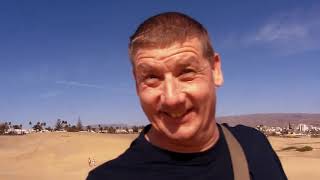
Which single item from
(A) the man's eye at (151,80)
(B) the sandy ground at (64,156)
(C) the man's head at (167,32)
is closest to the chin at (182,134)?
(A) the man's eye at (151,80)

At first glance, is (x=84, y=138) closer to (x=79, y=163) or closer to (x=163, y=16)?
(x=79, y=163)

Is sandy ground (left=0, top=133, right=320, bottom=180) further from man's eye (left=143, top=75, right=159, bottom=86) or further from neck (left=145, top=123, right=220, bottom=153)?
man's eye (left=143, top=75, right=159, bottom=86)

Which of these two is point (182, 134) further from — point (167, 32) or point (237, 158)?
point (167, 32)

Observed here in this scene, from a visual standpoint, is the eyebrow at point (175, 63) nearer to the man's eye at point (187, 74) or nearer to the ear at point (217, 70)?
the man's eye at point (187, 74)

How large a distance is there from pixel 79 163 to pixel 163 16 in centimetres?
2493

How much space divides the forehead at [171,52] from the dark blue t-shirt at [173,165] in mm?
Answer: 376

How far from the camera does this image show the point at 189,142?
2139 mm

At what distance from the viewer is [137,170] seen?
2162 millimetres

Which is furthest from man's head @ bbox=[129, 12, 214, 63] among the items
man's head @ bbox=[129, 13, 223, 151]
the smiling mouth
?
the smiling mouth

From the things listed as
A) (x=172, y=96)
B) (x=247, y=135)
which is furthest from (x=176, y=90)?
(x=247, y=135)

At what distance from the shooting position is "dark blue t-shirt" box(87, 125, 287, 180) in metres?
2.13

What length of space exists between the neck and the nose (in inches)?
6.6

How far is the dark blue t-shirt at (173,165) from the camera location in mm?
2131

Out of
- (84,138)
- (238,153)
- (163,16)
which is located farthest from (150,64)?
(84,138)
